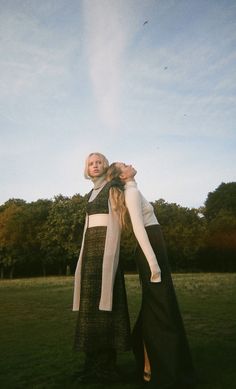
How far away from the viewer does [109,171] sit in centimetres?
482

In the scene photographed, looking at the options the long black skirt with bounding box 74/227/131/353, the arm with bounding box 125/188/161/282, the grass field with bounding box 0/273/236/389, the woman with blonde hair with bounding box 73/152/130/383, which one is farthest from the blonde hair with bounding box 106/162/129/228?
the grass field with bounding box 0/273/236/389

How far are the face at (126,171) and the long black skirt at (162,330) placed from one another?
660mm

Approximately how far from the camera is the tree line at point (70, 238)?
152 ft

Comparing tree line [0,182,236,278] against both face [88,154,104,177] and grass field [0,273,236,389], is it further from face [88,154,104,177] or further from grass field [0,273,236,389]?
face [88,154,104,177]

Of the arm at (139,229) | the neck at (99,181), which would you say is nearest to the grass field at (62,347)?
the arm at (139,229)

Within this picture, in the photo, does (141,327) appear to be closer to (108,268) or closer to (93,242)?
(108,268)

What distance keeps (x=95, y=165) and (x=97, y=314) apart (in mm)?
1738

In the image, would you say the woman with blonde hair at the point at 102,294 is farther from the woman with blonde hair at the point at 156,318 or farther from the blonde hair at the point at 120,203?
the woman with blonde hair at the point at 156,318

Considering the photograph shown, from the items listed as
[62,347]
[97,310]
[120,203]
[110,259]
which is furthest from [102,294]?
[62,347]

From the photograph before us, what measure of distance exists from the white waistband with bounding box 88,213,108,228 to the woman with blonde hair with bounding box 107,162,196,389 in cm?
41

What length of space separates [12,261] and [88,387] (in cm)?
4580

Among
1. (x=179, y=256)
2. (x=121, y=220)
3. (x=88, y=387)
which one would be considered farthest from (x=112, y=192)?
(x=179, y=256)

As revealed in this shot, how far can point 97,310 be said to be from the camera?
4.47 metres

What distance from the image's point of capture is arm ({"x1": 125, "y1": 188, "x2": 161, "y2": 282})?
162 inches
